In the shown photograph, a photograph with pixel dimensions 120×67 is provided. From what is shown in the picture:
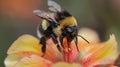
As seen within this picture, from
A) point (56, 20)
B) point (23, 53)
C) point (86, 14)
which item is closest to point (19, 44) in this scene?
point (23, 53)

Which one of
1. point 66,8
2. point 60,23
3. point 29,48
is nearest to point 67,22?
point 60,23

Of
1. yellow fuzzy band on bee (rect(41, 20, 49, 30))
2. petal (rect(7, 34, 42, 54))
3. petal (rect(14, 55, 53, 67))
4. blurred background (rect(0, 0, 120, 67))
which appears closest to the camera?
petal (rect(14, 55, 53, 67))

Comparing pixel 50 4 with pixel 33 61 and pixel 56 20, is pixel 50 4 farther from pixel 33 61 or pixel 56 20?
pixel 33 61

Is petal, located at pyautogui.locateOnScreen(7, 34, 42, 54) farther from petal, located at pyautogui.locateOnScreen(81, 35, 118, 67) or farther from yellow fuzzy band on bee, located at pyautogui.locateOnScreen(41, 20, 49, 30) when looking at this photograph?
petal, located at pyautogui.locateOnScreen(81, 35, 118, 67)

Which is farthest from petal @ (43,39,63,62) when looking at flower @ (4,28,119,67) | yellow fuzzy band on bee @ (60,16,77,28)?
yellow fuzzy band on bee @ (60,16,77,28)

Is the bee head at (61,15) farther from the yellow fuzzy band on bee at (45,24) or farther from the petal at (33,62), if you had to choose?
the petal at (33,62)

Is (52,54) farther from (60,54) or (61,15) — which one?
(61,15)
